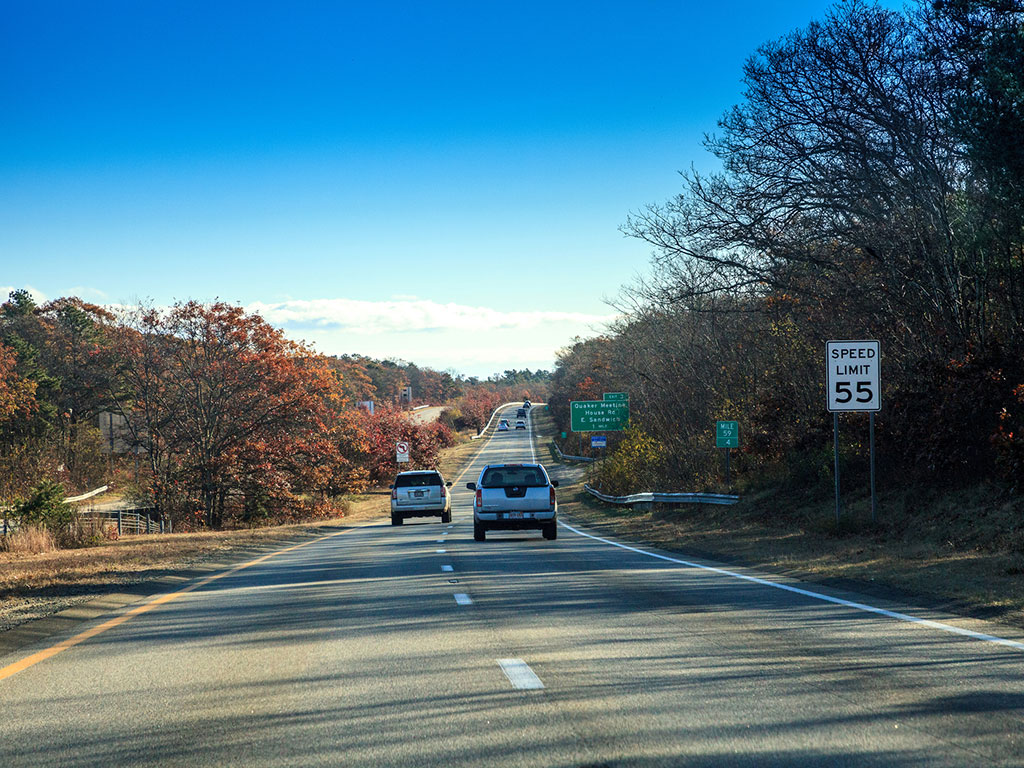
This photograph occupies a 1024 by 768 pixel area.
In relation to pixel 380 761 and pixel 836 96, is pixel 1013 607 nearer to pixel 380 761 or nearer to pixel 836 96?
pixel 380 761

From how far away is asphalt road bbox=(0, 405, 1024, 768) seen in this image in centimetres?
576

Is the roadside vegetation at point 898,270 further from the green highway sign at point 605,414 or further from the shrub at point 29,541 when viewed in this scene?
the green highway sign at point 605,414

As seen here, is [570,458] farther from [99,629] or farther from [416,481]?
[99,629]

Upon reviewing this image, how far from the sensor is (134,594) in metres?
14.8

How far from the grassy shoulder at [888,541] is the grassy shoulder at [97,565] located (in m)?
9.58

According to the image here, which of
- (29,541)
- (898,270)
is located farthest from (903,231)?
(29,541)

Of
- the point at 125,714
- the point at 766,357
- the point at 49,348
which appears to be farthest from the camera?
the point at 49,348

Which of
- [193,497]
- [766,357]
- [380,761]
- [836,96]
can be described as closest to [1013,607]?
[380,761]

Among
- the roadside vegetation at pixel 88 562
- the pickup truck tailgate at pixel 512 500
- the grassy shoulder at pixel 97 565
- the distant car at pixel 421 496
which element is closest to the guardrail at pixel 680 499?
the distant car at pixel 421 496

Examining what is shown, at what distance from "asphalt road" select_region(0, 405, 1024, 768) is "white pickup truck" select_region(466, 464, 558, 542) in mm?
11193

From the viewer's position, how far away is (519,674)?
7.81 metres

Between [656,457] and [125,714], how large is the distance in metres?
37.7

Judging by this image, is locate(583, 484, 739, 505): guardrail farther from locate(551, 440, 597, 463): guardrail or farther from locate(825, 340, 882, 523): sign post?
locate(551, 440, 597, 463): guardrail

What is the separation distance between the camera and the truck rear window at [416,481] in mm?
38750
